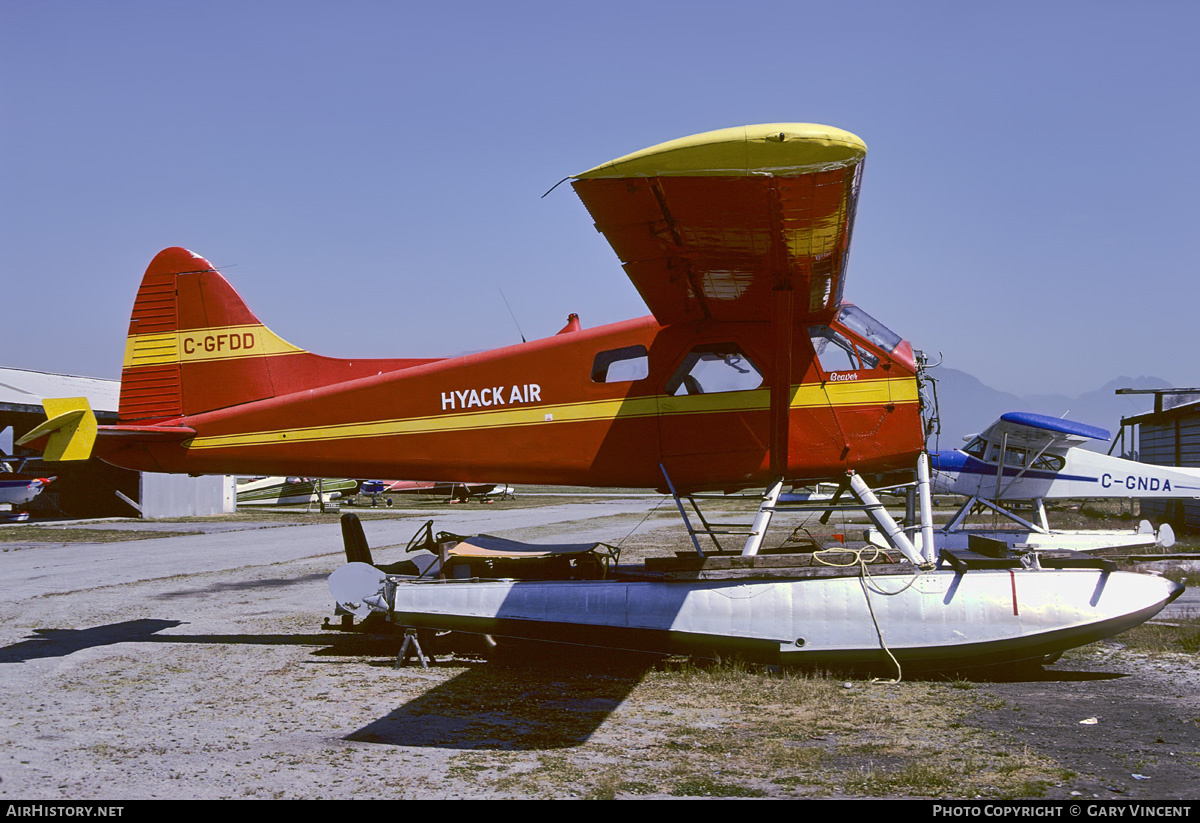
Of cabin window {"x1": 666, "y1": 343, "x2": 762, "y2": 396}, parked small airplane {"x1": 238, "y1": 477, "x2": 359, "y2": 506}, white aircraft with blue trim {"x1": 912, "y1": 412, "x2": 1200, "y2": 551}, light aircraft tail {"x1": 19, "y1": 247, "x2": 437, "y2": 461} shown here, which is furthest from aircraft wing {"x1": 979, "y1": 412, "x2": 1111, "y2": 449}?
parked small airplane {"x1": 238, "y1": 477, "x2": 359, "y2": 506}

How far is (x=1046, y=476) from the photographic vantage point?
15984mm

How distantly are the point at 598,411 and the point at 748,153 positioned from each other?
144 inches

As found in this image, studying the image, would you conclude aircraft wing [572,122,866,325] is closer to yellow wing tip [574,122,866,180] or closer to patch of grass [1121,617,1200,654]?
yellow wing tip [574,122,866,180]

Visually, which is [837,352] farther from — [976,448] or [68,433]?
[976,448]

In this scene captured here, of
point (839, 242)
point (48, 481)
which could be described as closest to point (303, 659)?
point (839, 242)

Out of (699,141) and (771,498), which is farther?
(771,498)

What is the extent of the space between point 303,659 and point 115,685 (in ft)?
5.15

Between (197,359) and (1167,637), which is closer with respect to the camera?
(1167,637)

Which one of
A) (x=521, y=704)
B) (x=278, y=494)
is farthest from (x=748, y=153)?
(x=278, y=494)

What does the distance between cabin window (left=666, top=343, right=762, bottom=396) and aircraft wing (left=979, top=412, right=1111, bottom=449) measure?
7565 mm

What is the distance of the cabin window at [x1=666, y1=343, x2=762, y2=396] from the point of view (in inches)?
304

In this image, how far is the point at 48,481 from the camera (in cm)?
3275

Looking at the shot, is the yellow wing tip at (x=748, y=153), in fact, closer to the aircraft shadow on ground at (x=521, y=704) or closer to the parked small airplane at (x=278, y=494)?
the aircraft shadow on ground at (x=521, y=704)
